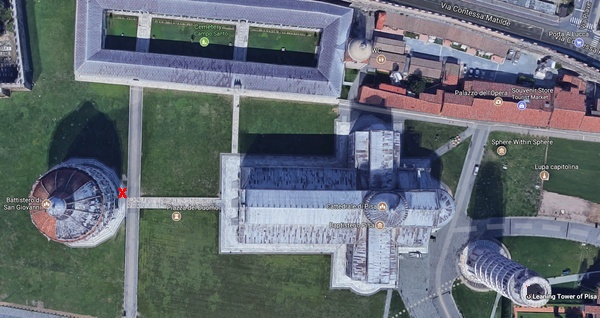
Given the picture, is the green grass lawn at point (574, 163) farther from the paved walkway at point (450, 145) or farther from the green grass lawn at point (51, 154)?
the green grass lawn at point (51, 154)

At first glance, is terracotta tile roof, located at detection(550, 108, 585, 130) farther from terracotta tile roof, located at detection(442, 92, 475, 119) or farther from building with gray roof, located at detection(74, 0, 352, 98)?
building with gray roof, located at detection(74, 0, 352, 98)

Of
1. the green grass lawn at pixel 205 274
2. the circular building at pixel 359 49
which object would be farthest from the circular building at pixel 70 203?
the circular building at pixel 359 49

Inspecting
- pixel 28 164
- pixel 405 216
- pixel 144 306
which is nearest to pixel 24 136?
pixel 28 164

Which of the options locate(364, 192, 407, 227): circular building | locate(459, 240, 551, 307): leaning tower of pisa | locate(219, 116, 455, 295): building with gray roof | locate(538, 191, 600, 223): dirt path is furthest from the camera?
locate(538, 191, 600, 223): dirt path

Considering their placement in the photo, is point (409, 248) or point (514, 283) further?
point (409, 248)

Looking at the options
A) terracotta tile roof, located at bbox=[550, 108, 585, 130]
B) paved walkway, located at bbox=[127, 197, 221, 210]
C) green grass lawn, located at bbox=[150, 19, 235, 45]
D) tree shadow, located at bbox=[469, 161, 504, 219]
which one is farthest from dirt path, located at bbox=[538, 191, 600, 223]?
green grass lawn, located at bbox=[150, 19, 235, 45]

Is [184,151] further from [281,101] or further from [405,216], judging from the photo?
[405,216]

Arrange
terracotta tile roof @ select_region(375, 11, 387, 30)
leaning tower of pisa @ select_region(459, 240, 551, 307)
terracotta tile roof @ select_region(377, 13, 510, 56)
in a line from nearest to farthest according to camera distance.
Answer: leaning tower of pisa @ select_region(459, 240, 551, 307) < terracotta tile roof @ select_region(375, 11, 387, 30) < terracotta tile roof @ select_region(377, 13, 510, 56)
